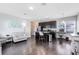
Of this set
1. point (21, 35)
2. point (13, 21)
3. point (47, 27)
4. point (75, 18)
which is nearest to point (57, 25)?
point (47, 27)

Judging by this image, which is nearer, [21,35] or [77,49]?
[77,49]

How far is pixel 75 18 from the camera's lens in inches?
106

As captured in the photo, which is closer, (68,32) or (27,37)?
(68,32)

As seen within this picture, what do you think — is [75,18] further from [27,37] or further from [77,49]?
[27,37]

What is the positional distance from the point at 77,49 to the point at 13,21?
260cm

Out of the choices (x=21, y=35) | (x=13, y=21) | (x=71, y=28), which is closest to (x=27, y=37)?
(x=21, y=35)

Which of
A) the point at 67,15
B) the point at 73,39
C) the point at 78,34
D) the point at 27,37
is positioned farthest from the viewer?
the point at 27,37

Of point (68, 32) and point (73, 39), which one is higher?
point (68, 32)

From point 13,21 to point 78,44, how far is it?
2.60 metres

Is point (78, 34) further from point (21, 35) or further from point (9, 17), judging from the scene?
point (21, 35)

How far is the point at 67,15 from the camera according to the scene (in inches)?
103

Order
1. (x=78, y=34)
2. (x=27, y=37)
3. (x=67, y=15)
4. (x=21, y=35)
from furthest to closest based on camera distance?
(x=27, y=37) < (x=21, y=35) < (x=78, y=34) < (x=67, y=15)

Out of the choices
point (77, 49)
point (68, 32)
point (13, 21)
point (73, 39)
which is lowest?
point (77, 49)

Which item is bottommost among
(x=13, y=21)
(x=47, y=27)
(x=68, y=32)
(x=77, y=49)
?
(x=77, y=49)
